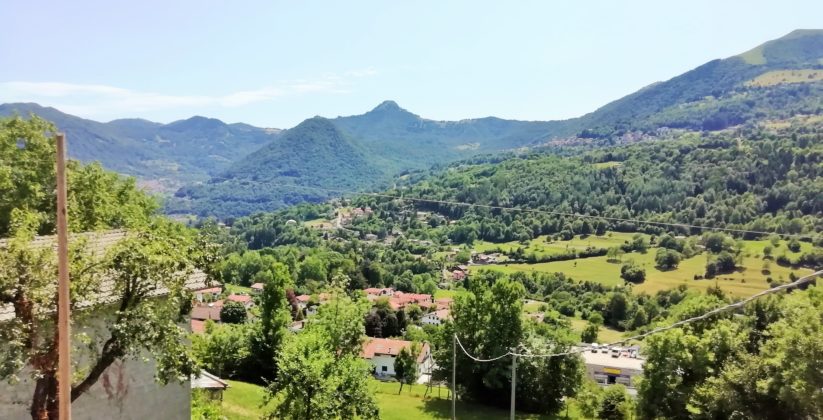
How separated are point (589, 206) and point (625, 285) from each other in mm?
54399

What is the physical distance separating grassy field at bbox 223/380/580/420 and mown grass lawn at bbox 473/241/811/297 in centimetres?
6275

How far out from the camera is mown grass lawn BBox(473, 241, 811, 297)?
89.8m

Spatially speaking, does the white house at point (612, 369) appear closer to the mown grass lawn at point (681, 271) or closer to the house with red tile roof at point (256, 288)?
the mown grass lawn at point (681, 271)

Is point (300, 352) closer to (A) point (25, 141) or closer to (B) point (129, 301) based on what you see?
(B) point (129, 301)

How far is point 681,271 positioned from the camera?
102 meters

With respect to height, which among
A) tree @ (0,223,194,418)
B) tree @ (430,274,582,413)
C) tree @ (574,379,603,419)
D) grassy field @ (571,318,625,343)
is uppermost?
tree @ (0,223,194,418)

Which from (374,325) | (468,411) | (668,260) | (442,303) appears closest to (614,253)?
(668,260)

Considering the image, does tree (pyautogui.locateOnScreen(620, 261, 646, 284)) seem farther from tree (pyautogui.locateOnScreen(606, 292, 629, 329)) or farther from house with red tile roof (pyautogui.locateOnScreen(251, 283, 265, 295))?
house with red tile roof (pyautogui.locateOnScreen(251, 283, 265, 295))

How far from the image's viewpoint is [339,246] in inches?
5226

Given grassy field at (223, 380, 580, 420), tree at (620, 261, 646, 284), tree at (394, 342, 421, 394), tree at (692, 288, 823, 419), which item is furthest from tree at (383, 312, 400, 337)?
tree at (620, 261, 646, 284)

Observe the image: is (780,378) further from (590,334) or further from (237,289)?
(237,289)

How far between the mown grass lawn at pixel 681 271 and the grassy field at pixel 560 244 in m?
7.56

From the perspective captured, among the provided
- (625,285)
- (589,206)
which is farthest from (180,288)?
(589,206)

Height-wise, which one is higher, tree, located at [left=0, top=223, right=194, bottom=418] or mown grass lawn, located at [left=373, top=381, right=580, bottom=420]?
tree, located at [left=0, top=223, right=194, bottom=418]
